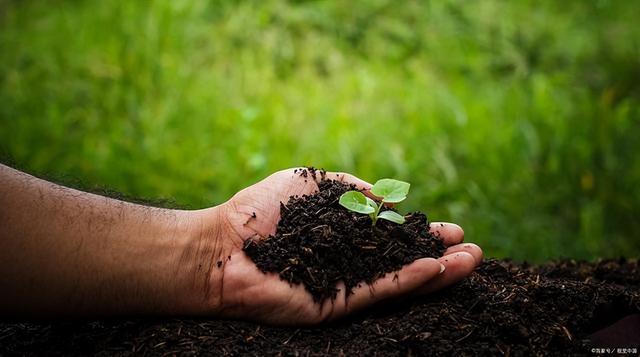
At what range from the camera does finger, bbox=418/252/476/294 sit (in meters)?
1.82

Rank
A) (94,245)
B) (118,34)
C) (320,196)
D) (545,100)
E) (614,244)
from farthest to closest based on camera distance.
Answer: (118,34) → (545,100) → (614,244) → (320,196) → (94,245)

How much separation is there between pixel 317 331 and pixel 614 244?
2541 millimetres

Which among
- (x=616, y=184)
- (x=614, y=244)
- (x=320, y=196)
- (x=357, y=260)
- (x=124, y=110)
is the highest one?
(x=124, y=110)

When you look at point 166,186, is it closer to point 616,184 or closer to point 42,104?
point 42,104

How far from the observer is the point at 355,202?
187cm

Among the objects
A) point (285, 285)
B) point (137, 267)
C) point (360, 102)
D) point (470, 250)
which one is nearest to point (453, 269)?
point (470, 250)

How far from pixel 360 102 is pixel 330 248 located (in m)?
2.87

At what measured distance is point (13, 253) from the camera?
1.68 metres

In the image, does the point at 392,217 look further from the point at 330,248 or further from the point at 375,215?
the point at 330,248

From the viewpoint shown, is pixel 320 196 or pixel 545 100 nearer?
pixel 320 196

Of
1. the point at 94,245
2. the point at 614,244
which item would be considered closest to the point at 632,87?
the point at 614,244

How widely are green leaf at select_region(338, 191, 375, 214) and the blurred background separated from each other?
6.78 ft

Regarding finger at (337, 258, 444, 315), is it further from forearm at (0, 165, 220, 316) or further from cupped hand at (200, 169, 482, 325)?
forearm at (0, 165, 220, 316)

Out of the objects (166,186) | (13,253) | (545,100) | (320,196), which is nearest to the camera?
(13,253)
